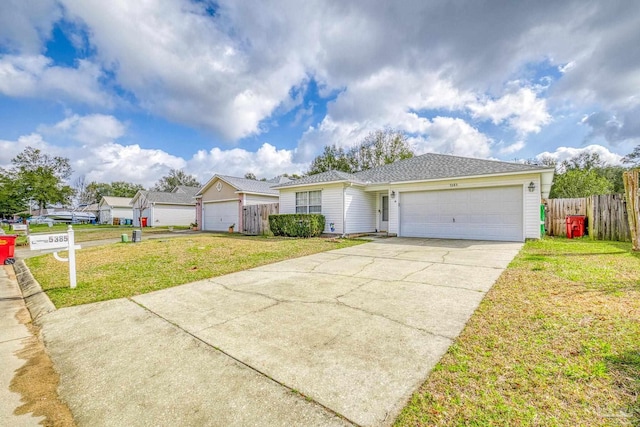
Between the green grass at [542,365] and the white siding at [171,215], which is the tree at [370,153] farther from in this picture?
the green grass at [542,365]

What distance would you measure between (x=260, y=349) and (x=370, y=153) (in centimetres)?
3340

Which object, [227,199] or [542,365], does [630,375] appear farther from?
[227,199]

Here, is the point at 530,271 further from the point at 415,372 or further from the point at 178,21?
the point at 178,21

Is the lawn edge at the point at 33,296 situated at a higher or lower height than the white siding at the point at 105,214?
lower

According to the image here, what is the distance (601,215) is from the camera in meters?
10.9

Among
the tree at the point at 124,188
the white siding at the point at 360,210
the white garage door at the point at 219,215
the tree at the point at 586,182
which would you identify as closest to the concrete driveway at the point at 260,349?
the white siding at the point at 360,210

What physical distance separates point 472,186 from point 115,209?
4801cm

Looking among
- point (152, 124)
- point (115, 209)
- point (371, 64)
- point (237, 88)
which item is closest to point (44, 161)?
point (115, 209)

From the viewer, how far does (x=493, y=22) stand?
30.1ft

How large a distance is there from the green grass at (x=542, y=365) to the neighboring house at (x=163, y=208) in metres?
31.7

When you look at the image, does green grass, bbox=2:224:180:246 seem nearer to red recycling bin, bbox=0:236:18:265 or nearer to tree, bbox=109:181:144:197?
red recycling bin, bbox=0:236:18:265

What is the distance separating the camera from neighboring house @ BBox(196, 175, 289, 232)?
19.4m

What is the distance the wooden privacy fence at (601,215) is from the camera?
410 inches

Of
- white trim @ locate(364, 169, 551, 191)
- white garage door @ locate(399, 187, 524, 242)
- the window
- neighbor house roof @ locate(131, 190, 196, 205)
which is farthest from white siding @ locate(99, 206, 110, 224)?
white garage door @ locate(399, 187, 524, 242)
